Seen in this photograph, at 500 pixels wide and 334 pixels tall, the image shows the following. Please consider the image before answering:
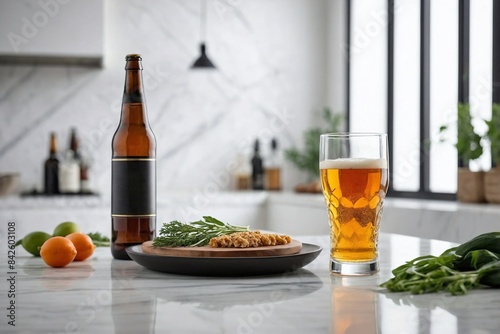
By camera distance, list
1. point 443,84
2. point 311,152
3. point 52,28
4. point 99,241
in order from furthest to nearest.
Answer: point 311,152 < point 52,28 < point 443,84 < point 99,241

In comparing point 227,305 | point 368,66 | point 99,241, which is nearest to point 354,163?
point 227,305

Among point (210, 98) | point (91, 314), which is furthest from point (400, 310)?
point (210, 98)

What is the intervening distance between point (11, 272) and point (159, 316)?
1.39ft

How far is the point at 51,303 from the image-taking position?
2.68ft

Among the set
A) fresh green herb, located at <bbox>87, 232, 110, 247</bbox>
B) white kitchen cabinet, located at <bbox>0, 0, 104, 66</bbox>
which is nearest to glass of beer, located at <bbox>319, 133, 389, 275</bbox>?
fresh green herb, located at <bbox>87, 232, 110, 247</bbox>

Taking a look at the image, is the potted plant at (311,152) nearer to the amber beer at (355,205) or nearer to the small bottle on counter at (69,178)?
the small bottle on counter at (69,178)

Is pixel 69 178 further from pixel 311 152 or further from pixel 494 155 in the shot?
pixel 494 155

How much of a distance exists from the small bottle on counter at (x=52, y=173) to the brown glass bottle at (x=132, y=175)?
2.64 metres

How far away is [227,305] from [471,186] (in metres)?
2.18

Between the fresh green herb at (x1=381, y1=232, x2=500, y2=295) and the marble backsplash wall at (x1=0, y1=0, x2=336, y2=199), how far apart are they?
3.17 metres

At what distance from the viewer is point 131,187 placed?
1197 millimetres

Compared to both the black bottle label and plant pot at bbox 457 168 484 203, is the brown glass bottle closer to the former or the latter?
the black bottle label

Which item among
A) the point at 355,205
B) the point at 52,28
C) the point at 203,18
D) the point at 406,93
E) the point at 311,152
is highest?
the point at 203,18

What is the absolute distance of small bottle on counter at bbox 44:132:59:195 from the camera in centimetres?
377
